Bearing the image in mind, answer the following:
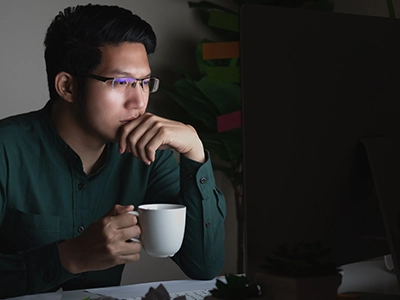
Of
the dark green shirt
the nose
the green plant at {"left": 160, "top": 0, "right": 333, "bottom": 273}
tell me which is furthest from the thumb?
the green plant at {"left": 160, "top": 0, "right": 333, "bottom": 273}

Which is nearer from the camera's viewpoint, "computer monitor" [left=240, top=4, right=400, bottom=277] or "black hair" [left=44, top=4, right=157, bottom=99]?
"computer monitor" [left=240, top=4, right=400, bottom=277]

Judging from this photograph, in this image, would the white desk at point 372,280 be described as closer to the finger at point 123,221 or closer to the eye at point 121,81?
the finger at point 123,221

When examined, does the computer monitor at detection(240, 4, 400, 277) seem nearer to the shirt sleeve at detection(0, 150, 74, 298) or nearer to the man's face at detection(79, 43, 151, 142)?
the shirt sleeve at detection(0, 150, 74, 298)

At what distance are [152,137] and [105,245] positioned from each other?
29 centimetres

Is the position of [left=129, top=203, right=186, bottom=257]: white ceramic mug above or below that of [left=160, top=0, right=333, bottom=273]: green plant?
below

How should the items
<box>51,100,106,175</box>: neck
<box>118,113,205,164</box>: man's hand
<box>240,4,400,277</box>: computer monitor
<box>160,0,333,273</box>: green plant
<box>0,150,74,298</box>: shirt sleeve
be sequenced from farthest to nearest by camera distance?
<box>160,0,333,273</box>: green plant
<box>51,100,106,175</box>: neck
<box>118,113,205,164</box>: man's hand
<box>0,150,74,298</box>: shirt sleeve
<box>240,4,400,277</box>: computer monitor

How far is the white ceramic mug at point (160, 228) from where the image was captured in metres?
0.96

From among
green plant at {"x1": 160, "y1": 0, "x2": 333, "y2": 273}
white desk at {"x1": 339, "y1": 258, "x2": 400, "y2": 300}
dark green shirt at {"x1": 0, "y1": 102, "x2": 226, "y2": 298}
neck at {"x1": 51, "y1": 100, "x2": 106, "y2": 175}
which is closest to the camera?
white desk at {"x1": 339, "y1": 258, "x2": 400, "y2": 300}

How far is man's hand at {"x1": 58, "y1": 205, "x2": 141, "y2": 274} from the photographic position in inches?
38.9

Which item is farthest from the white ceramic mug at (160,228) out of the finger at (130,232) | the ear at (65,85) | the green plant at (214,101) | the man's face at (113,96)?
the green plant at (214,101)

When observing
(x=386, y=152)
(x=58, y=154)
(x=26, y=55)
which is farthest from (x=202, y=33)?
(x=386, y=152)

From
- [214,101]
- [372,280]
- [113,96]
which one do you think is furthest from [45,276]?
[214,101]

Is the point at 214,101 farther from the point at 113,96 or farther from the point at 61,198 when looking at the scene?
the point at 61,198

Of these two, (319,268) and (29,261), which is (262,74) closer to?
(319,268)
